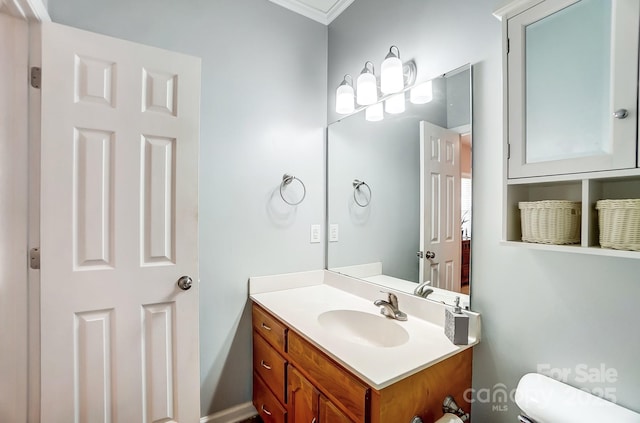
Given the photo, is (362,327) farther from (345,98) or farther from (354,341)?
(345,98)

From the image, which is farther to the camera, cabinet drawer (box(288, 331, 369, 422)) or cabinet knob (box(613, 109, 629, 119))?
cabinet drawer (box(288, 331, 369, 422))

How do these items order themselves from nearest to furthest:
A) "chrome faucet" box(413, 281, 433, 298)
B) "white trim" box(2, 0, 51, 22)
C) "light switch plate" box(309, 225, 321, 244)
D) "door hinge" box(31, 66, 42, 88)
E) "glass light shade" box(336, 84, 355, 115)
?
1. "white trim" box(2, 0, 51, 22)
2. "door hinge" box(31, 66, 42, 88)
3. "chrome faucet" box(413, 281, 433, 298)
4. "glass light shade" box(336, 84, 355, 115)
5. "light switch plate" box(309, 225, 321, 244)

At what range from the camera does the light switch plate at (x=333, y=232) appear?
1.99 m

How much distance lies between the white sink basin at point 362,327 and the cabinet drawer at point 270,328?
0.66 ft

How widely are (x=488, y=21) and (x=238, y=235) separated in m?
1.59

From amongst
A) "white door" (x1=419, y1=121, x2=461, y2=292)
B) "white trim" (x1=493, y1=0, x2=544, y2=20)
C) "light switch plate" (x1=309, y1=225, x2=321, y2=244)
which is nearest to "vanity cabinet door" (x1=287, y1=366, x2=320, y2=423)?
"white door" (x1=419, y1=121, x2=461, y2=292)

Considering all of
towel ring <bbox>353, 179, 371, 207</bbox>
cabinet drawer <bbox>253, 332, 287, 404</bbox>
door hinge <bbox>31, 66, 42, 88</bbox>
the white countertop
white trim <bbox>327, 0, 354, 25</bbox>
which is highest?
white trim <bbox>327, 0, 354, 25</bbox>

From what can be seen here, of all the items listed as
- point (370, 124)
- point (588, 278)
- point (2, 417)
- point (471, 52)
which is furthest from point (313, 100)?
point (2, 417)

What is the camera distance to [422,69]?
1.42m

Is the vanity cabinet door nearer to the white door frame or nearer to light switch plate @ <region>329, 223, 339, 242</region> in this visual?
light switch plate @ <region>329, 223, 339, 242</region>

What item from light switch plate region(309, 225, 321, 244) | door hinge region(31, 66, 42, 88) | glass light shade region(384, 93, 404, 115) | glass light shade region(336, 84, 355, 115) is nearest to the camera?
door hinge region(31, 66, 42, 88)

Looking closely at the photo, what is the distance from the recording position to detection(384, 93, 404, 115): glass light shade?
154 cm

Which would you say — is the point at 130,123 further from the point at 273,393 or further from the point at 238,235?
the point at 273,393

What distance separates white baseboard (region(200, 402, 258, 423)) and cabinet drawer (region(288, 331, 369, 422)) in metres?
0.76
